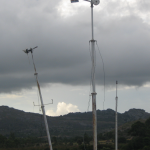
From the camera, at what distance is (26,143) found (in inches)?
4491

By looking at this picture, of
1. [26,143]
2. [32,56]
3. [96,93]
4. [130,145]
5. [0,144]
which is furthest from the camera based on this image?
[26,143]

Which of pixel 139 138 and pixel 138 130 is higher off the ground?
pixel 138 130

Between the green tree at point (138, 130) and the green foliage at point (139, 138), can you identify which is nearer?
the green foliage at point (139, 138)

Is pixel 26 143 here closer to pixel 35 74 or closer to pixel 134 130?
pixel 134 130

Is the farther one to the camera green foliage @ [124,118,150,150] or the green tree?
the green tree

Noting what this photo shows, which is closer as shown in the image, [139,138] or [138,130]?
[139,138]

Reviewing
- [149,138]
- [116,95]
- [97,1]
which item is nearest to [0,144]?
[149,138]

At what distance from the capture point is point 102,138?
12644 cm

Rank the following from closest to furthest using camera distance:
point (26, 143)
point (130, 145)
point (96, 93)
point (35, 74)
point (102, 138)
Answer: point (96, 93) → point (35, 74) → point (130, 145) → point (26, 143) → point (102, 138)

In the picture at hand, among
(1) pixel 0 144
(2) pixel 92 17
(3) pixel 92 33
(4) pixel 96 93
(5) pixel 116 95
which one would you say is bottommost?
(1) pixel 0 144

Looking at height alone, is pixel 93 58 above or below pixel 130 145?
above

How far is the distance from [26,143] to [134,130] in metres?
47.7

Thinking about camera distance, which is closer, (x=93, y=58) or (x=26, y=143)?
(x=93, y=58)

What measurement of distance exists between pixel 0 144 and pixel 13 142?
5256 mm
